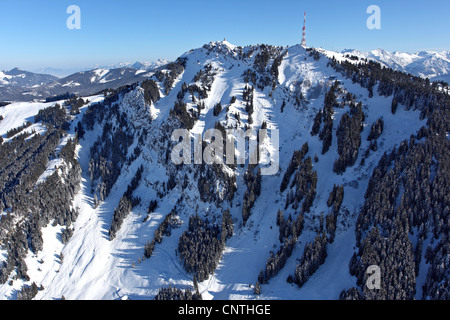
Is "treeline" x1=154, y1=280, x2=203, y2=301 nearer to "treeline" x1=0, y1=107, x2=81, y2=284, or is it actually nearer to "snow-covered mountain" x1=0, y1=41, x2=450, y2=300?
"snow-covered mountain" x1=0, y1=41, x2=450, y2=300

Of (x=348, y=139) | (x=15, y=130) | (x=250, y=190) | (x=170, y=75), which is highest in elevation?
(x=170, y=75)

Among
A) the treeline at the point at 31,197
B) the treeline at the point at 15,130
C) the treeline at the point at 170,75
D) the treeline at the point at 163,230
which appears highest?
the treeline at the point at 170,75

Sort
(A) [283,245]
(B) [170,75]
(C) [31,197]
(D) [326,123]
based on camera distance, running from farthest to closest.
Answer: (B) [170,75] → (D) [326,123] → (C) [31,197] → (A) [283,245]

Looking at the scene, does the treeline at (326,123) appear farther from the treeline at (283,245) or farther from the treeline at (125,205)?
the treeline at (125,205)

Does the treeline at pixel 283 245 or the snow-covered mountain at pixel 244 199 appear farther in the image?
the treeline at pixel 283 245

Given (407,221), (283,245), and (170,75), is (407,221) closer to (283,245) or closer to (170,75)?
(283,245)

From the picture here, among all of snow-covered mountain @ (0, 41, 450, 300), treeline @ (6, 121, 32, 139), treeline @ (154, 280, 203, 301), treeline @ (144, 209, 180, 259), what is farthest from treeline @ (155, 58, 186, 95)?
treeline @ (154, 280, 203, 301)

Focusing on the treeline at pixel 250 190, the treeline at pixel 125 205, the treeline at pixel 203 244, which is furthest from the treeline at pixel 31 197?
the treeline at pixel 250 190

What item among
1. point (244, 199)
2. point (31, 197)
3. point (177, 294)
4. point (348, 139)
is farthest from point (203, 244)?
point (31, 197)

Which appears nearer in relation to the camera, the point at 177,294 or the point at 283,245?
the point at 177,294
